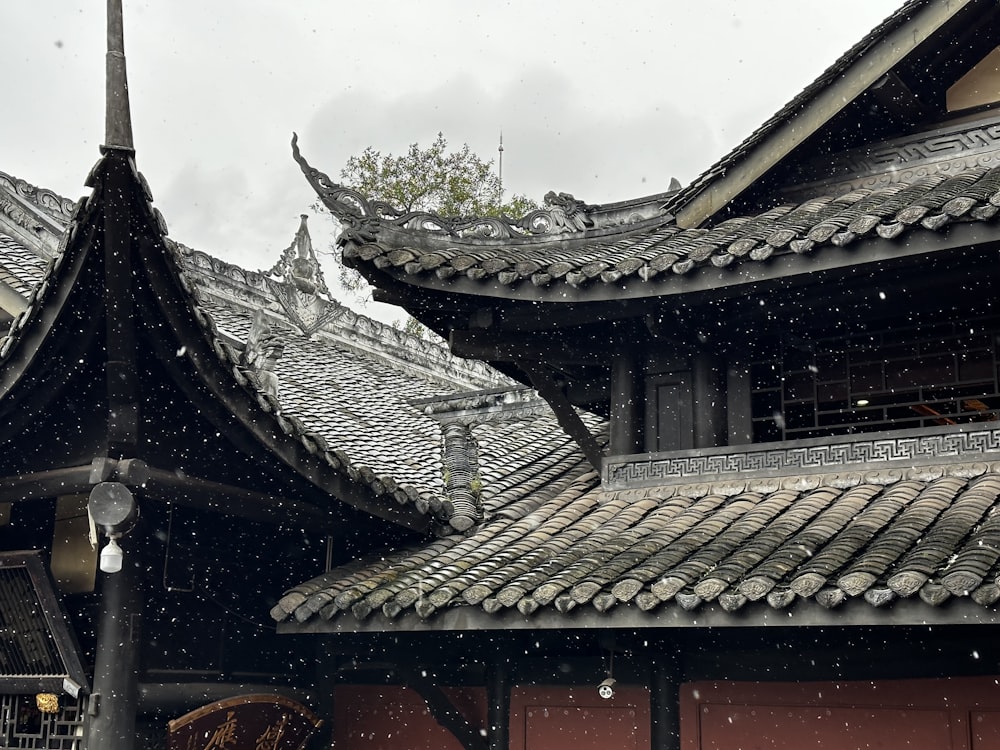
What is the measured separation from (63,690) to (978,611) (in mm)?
5030

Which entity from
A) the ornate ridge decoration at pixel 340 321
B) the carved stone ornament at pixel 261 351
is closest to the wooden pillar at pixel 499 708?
the carved stone ornament at pixel 261 351

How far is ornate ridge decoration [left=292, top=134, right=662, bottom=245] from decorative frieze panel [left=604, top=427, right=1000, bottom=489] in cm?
181

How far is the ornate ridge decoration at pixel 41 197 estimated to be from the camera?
43.8 feet

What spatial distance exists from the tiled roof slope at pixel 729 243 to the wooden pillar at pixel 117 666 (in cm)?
252

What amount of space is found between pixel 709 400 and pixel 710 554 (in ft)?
6.04

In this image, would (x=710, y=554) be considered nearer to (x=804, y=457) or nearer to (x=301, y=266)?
(x=804, y=457)

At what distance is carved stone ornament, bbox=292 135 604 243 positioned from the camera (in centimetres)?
852

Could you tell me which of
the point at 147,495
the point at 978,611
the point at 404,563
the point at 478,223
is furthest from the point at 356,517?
the point at 978,611

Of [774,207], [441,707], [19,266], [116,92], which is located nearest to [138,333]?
[116,92]

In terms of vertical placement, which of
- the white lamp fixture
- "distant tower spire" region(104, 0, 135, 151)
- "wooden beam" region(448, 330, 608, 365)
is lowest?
the white lamp fixture

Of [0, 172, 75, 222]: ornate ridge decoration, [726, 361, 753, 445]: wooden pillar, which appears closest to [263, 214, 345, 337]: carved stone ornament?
[0, 172, 75, 222]: ornate ridge decoration

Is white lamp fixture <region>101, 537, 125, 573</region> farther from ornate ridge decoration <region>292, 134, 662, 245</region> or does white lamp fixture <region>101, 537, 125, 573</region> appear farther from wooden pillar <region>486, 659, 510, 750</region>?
wooden pillar <region>486, 659, 510, 750</region>

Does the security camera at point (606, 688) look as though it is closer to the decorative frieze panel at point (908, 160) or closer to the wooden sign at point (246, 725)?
the wooden sign at point (246, 725)

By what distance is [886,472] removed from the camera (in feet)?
25.1
